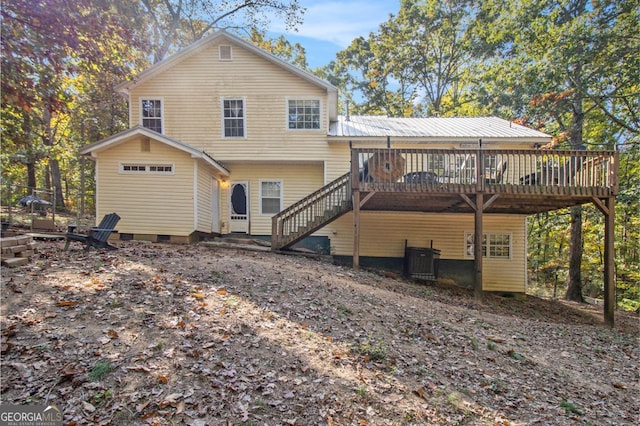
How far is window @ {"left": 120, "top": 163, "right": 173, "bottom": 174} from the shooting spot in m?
10.9

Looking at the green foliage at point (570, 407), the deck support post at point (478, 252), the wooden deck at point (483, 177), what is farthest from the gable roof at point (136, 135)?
the green foliage at point (570, 407)

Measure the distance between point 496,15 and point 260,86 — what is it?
16.9m

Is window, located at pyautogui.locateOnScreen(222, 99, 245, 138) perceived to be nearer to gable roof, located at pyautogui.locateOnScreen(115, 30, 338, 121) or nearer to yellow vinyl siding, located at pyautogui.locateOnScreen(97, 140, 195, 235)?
gable roof, located at pyautogui.locateOnScreen(115, 30, 338, 121)

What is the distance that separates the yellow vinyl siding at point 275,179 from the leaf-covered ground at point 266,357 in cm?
646

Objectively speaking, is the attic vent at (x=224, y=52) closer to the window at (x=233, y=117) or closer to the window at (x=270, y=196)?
the window at (x=233, y=117)

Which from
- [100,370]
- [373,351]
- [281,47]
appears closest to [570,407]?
[373,351]

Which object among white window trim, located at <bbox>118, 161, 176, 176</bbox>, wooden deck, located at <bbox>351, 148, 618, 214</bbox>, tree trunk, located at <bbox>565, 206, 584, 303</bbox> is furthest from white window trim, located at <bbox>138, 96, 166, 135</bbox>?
tree trunk, located at <bbox>565, 206, 584, 303</bbox>

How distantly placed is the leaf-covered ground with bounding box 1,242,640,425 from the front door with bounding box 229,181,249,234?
6.51 meters

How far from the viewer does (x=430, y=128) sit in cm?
1315

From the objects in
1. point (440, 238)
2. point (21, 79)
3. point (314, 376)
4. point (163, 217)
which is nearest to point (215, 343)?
point (314, 376)

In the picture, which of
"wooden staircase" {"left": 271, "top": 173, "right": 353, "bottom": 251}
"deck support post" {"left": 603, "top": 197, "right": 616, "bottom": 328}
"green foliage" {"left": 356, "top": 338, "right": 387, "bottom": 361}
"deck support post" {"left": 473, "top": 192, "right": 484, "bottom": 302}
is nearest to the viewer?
"green foliage" {"left": 356, "top": 338, "right": 387, "bottom": 361}

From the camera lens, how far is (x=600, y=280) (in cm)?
1858

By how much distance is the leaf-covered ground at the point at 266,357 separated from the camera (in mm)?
3006

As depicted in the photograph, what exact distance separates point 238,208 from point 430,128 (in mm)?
8329
